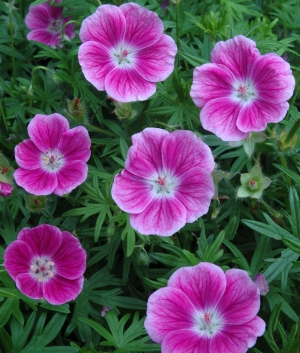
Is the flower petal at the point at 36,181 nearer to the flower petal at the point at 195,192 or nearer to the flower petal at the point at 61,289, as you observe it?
the flower petal at the point at 61,289

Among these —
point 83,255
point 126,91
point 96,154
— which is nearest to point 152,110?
point 126,91

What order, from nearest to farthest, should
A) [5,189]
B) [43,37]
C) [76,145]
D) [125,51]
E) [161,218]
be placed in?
[161,218], [5,189], [76,145], [125,51], [43,37]

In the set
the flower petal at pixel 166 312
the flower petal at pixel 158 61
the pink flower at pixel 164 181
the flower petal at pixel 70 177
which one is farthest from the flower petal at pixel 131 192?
the flower petal at pixel 158 61

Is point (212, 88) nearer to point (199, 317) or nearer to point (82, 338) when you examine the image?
point (199, 317)

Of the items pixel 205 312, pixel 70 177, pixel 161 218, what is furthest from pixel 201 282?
pixel 70 177

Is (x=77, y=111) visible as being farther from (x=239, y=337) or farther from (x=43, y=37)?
(x=239, y=337)

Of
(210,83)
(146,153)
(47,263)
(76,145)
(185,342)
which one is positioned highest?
(210,83)

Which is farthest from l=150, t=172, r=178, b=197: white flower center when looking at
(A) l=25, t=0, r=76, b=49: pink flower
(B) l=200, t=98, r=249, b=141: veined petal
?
(A) l=25, t=0, r=76, b=49: pink flower
